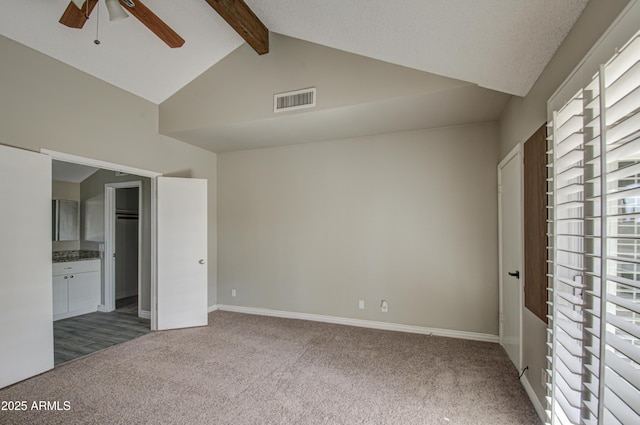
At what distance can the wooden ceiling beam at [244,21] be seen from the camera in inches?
102

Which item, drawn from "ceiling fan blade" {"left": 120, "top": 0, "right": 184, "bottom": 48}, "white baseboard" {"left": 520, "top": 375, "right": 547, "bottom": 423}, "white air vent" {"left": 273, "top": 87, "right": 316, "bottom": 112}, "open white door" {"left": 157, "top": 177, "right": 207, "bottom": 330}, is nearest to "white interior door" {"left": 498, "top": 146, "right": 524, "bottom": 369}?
"white baseboard" {"left": 520, "top": 375, "right": 547, "bottom": 423}

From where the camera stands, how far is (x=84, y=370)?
2.83 meters

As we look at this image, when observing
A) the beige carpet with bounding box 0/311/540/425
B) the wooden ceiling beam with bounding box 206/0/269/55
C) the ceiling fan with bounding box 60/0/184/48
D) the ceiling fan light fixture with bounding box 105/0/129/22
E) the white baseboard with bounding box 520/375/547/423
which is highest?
the wooden ceiling beam with bounding box 206/0/269/55

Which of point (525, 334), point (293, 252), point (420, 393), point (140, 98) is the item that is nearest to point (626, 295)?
point (525, 334)

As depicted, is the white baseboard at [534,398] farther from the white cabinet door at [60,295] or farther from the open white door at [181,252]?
the white cabinet door at [60,295]

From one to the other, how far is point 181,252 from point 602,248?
14.0ft

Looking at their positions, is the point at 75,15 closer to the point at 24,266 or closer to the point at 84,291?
the point at 24,266

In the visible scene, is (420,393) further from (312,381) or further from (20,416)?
(20,416)

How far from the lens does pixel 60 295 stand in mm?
4398

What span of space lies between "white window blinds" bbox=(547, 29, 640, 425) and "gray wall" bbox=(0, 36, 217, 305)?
4106 millimetres

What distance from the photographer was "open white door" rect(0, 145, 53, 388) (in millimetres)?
2535

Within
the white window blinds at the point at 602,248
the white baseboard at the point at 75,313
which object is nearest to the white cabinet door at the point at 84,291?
the white baseboard at the point at 75,313

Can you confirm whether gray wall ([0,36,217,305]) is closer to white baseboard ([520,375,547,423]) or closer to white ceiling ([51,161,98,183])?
white ceiling ([51,161,98,183])

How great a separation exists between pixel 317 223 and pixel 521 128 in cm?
267
